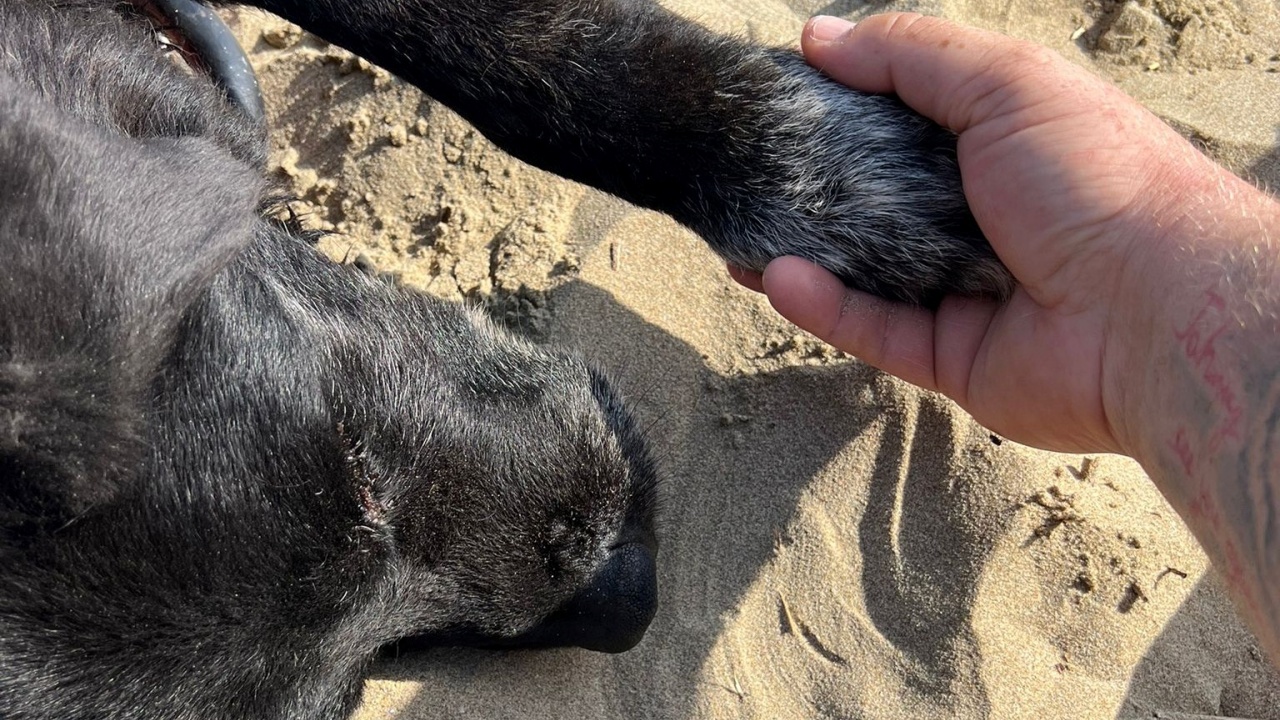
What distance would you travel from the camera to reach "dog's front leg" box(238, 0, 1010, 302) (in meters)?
2.34

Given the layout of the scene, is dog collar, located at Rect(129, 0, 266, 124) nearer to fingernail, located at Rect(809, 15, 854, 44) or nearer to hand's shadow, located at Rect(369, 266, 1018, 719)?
hand's shadow, located at Rect(369, 266, 1018, 719)

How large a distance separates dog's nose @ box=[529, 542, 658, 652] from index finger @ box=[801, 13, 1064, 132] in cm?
122

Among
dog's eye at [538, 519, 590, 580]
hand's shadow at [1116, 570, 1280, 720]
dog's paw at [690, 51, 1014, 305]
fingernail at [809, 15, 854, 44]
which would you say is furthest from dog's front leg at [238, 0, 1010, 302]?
hand's shadow at [1116, 570, 1280, 720]

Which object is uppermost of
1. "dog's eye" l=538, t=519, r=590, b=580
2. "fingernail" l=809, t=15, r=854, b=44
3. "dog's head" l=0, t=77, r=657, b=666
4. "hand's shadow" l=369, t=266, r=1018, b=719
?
"fingernail" l=809, t=15, r=854, b=44

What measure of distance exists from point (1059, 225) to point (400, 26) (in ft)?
5.16

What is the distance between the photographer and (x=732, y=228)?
2447 mm

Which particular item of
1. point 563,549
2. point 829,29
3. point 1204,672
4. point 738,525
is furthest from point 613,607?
point 1204,672

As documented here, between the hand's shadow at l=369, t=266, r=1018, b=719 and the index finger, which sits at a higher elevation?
the index finger

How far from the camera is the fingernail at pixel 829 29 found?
2.49 m

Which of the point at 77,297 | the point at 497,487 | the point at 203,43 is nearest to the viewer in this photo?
the point at 77,297

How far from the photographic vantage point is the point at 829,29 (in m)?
2.52

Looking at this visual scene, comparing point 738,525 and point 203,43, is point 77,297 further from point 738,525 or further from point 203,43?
point 738,525

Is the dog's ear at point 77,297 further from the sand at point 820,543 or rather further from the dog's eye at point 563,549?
the sand at point 820,543

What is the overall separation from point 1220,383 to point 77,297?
6.65 ft
